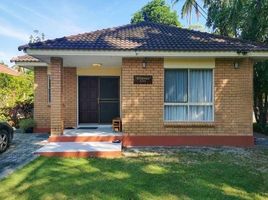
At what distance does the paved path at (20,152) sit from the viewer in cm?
884

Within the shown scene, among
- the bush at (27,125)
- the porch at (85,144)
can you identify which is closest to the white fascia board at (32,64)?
the bush at (27,125)

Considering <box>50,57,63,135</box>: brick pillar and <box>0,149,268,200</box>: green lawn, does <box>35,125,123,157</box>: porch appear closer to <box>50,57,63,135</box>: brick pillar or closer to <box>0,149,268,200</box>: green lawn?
<box>50,57,63,135</box>: brick pillar

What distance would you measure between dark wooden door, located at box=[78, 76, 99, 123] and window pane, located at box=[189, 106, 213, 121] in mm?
5556

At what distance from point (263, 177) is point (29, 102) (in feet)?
47.2

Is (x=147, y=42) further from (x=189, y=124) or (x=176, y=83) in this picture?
(x=189, y=124)

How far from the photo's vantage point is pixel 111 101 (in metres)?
16.5

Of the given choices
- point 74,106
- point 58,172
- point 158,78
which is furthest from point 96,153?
point 74,106

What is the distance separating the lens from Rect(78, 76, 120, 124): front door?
16188 mm

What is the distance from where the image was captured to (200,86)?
1256cm

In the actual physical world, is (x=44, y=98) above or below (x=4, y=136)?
above

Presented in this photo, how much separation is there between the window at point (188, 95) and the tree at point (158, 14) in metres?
35.2

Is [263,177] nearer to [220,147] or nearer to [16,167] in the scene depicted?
[220,147]

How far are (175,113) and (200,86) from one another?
4.66 feet

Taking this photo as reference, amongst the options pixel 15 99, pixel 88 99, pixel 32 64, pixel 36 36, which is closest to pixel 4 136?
pixel 32 64
